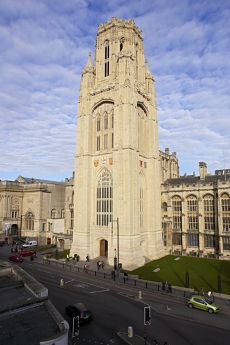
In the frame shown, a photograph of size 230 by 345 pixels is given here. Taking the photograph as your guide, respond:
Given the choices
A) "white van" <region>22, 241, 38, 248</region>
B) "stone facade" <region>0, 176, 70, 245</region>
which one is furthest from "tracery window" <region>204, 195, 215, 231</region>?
"white van" <region>22, 241, 38, 248</region>

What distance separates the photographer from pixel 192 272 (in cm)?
3966

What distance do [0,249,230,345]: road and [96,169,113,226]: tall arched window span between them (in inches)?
606

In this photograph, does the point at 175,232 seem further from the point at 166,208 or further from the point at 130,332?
the point at 130,332

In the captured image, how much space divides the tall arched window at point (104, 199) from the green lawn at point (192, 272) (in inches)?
450

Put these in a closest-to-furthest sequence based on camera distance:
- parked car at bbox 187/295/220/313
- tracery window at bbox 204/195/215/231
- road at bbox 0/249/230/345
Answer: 1. road at bbox 0/249/230/345
2. parked car at bbox 187/295/220/313
3. tracery window at bbox 204/195/215/231

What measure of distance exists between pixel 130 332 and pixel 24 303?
7.91m

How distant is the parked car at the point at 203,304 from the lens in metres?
24.7

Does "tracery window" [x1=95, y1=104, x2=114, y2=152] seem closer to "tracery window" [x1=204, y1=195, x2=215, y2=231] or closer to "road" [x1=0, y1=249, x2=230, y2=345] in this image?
"tracery window" [x1=204, y1=195, x2=215, y2=231]

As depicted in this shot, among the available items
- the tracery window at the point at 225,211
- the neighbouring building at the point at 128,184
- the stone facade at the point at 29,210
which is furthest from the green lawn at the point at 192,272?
the stone facade at the point at 29,210

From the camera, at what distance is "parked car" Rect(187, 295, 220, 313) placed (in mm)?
24736

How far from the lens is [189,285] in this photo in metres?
33.2

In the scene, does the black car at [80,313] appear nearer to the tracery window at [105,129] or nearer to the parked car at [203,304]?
the parked car at [203,304]

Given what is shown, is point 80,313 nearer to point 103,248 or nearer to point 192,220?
point 103,248

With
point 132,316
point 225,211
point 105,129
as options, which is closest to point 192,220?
point 225,211
